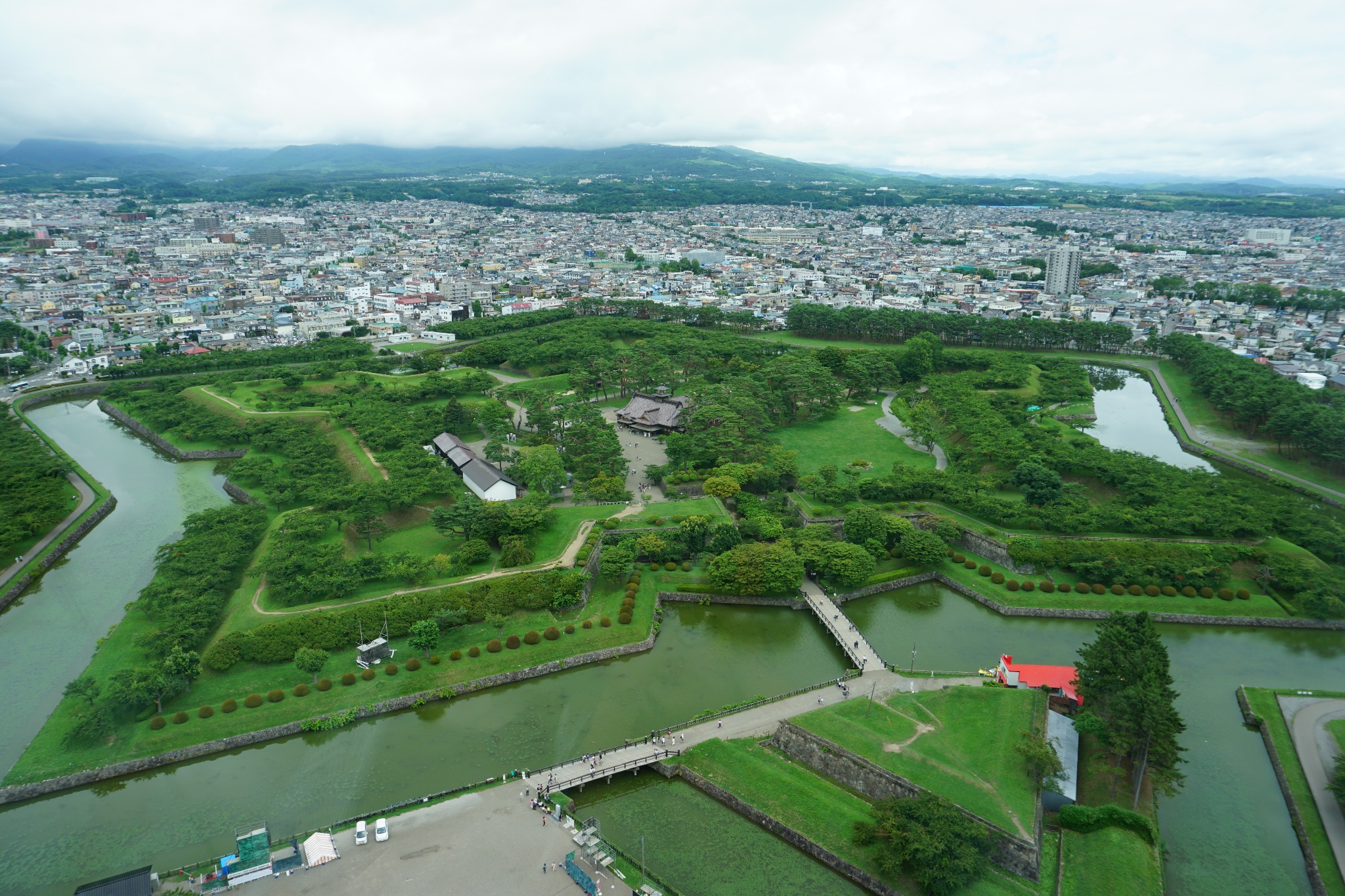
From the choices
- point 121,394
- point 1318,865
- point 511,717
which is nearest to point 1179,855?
point 1318,865

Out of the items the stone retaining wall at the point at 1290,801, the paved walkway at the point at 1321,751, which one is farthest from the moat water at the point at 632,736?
the paved walkway at the point at 1321,751

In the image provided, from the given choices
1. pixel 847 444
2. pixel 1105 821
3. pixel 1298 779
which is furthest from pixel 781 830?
pixel 847 444

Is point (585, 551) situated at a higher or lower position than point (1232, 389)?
lower

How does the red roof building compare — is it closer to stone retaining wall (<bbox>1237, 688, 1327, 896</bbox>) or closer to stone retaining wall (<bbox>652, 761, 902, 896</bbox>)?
stone retaining wall (<bbox>1237, 688, 1327, 896</bbox>)

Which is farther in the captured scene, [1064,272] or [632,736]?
[1064,272]

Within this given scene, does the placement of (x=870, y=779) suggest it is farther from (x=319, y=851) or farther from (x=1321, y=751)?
(x=1321, y=751)

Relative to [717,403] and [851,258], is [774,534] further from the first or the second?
[851,258]
